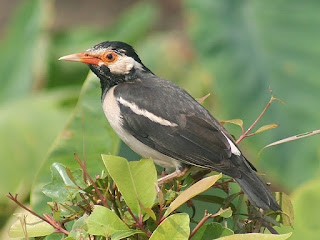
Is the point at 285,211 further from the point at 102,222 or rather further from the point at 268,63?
the point at 268,63

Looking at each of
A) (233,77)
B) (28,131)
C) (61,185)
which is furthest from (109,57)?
(233,77)

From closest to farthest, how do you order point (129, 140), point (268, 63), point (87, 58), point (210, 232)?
point (210, 232), point (129, 140), point (87, 58), point (268, 63)

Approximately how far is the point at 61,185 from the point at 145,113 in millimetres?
655

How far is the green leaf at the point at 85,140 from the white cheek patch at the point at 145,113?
16 centimetres

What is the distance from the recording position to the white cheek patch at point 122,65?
99.1 inches

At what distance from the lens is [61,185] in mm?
1797

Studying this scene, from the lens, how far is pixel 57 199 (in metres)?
1.75

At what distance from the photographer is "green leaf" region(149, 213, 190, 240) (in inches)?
63.3

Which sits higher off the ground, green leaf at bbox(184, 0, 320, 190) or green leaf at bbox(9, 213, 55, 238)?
green leaf at bbox(9, 213, 55, 238)

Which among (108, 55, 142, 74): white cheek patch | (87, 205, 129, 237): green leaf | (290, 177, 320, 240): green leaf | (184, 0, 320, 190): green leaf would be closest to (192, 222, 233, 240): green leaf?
(87, 205, 129, 237): green leaf

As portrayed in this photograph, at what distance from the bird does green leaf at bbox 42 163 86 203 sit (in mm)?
341

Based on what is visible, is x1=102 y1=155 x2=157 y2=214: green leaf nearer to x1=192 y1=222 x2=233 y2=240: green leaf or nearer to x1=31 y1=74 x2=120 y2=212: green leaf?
x1=192 y1=222 x2=233 y2=240: green leaf

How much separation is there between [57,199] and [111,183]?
191 mm

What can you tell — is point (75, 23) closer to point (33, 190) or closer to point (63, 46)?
point (63, 46)
